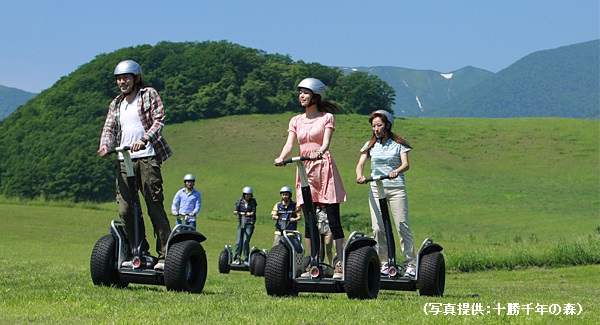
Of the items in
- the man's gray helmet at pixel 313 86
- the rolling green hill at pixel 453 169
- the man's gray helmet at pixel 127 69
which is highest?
the man's gray helmet at pixel 127 69

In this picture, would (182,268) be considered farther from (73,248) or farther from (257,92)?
(257,92)

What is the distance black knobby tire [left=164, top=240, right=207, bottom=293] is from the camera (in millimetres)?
10078

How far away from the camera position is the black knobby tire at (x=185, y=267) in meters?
10.1

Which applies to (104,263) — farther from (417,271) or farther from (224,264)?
(224,264)

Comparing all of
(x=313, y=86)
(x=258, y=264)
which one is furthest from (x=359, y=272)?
(x=258, y=264)

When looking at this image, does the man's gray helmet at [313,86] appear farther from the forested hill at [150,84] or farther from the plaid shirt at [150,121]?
the forested hill at [150,84]

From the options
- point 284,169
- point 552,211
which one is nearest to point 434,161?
point 284,169

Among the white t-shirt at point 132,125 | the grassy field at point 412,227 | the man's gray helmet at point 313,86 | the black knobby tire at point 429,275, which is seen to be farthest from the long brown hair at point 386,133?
the white t-shirt at point 132,125

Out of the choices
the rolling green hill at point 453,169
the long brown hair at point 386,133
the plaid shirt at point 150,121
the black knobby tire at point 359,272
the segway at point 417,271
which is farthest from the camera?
the rolling green hill at point 453,169

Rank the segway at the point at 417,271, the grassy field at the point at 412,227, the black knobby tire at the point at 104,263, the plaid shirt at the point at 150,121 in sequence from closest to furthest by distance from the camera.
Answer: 1. the grassy field at the point at 412,227
2. the black knobby tire at the point at 104,263
3. the plaid shirt at the point at 150,121
4. the segway at the point at 417,271

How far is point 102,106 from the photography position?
12838 centimetres

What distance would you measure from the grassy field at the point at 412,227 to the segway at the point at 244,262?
1.02 ft

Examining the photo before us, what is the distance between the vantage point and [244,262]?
1991cm

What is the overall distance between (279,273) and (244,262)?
988 cm
